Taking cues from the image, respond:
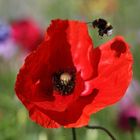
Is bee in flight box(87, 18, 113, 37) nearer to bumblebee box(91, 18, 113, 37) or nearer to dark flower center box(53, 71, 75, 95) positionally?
bumblebee box(91, 18, 113, 37)

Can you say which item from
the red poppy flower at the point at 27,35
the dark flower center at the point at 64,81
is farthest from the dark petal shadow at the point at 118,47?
the red poppy flower at the point at 27,35

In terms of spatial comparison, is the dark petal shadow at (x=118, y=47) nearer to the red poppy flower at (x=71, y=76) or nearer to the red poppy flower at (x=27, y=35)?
the red poppy flower at (x=71, y=76)

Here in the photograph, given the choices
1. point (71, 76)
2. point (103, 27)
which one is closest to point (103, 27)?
point (103, 27)

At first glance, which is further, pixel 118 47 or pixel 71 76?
pixel 71 76

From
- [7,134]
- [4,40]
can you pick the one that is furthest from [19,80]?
[4,40]

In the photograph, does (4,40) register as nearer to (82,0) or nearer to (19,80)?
(82,0)

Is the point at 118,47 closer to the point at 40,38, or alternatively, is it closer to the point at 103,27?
the point at 103,27

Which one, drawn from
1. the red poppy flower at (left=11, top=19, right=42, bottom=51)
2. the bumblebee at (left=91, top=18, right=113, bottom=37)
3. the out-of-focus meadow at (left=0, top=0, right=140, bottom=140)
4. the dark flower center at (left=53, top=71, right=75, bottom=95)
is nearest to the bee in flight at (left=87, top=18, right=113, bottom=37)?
the bumblebee at (left=91, top=18, right=113, bottom=37)

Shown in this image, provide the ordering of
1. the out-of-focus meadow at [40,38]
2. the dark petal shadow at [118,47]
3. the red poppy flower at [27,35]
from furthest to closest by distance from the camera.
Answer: the red poppy flower at [27,35] → the out-of-focus meadow at [40,38] → the dark petal shadow at [118,47]
